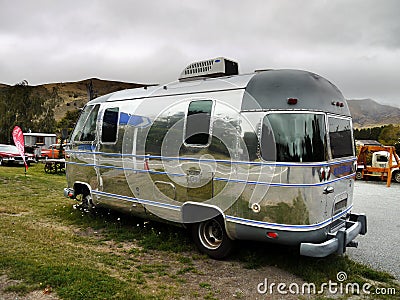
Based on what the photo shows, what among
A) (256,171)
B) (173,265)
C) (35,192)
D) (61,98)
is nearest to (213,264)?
(173,265)

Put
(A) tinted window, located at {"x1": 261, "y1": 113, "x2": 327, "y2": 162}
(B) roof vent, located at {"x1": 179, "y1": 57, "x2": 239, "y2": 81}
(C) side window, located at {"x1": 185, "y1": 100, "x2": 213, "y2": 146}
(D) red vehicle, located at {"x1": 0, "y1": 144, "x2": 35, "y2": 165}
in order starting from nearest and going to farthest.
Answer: (A) tinted window, located at {"x1": 261, "y1": 113, "x2": 327, "y2": 162} < (C) side window, located at {"x1": 185, "y1": 100, "x2": 213, "y2": 146} < (B) roof vent, located at {"x1": 179, "y1": 57, "x2": 239, "y2": 81} < (D) red vehicle, located at {"x1": 0, "y1": 144, "x2": 35, "y2": 165}

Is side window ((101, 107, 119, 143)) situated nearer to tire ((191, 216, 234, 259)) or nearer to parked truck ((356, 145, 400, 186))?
tire ((191, 216, 234, 259))

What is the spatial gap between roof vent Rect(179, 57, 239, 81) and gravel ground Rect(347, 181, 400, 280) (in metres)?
4.06

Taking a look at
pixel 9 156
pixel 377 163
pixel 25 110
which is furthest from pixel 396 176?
pixel 25 110

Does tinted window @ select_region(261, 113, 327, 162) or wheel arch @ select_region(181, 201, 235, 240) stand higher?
tinted window @ select_region(261, 113, 327, 162)

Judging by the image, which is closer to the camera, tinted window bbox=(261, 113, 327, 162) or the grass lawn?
the grass lawn

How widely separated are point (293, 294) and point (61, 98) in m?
56.8

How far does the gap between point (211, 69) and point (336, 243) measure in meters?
3.65

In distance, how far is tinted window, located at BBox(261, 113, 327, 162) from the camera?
5.11 meters

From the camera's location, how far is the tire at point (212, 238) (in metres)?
5.93

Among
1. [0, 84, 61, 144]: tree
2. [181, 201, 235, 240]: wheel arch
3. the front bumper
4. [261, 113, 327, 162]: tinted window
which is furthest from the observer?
[0, 84, 61, 144]: tree

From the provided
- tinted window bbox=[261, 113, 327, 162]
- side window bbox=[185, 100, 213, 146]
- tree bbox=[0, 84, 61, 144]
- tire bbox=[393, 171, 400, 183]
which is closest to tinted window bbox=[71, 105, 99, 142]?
side window bbox=[185, 100, 213, 146]

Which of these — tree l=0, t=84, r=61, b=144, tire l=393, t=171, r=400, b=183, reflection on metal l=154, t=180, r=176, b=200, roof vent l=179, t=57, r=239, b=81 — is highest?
tree l=0, t=84, r=61, b=144

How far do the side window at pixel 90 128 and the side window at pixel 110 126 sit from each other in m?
0.34
